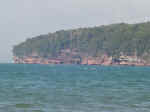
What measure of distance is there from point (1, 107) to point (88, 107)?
6113 millimetres

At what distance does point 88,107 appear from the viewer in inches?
1081

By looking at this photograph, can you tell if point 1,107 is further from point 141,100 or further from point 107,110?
point 141,100

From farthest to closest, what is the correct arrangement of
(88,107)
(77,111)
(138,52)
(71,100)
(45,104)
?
(138,52) < (71,100) < (45,104) < (88,107) < (77,111)

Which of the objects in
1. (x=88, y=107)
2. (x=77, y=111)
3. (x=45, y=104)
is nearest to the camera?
(x=77, y=111)

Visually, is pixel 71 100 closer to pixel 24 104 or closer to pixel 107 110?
pixel 24 104

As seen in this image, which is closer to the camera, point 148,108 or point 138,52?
point 148,108

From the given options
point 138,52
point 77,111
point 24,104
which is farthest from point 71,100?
point 138,52

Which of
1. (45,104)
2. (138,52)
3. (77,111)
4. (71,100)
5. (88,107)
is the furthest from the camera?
(138,52)

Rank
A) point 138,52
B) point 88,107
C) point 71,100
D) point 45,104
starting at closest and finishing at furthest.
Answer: point 88,107, point 45,104, point 71,100, point 138,52

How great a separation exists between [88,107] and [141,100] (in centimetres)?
629

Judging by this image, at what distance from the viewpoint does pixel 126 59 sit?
19888 centimetres

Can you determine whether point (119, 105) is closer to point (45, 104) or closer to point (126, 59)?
point (45, 104)

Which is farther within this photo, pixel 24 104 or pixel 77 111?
pixel 24 104

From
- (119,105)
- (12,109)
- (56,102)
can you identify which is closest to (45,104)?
(56,102)
